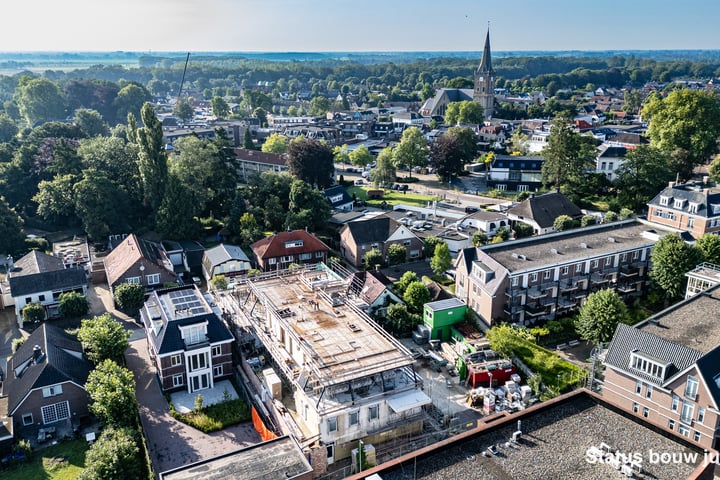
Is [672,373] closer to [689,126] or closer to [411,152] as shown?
[689,126]

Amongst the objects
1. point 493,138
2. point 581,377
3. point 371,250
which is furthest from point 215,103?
point 581,377

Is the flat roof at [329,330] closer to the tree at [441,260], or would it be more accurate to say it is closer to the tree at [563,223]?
the tree at [441,260]

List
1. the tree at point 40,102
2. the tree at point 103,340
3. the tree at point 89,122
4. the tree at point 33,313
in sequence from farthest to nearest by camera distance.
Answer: the tree at point 40,102
the tree at point 89,122
the tree at point 33,313
the tree at point 103,340

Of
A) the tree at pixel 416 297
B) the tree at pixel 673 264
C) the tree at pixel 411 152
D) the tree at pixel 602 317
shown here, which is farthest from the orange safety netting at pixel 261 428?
the tree at pixel 411 152

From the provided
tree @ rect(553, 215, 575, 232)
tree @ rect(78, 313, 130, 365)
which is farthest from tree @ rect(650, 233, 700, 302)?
tree @ rect(78, 313, 130, 365)

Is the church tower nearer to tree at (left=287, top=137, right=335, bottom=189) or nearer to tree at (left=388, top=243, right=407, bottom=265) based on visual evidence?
tree at (left=287, top=137, right=335, bottom=189)

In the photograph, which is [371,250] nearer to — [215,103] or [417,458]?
[417,458]
